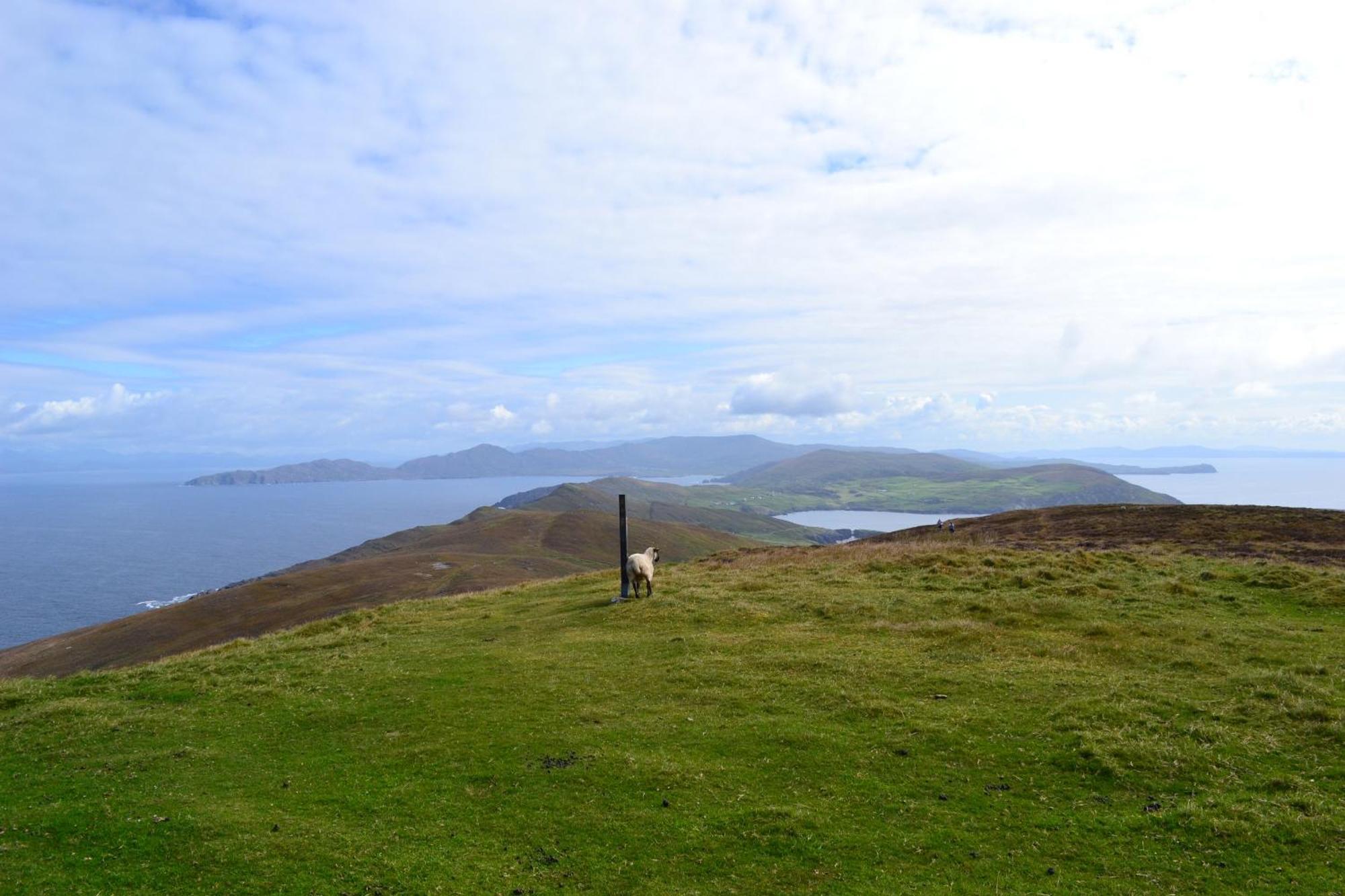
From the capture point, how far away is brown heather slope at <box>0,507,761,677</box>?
176 ft

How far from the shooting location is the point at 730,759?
1292cm

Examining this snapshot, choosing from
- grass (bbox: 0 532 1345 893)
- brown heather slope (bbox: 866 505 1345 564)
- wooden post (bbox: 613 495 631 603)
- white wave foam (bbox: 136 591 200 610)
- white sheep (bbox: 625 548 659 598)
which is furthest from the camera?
white wave foam (bbox: 136 591 200 610)

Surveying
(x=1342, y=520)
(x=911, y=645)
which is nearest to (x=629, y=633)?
(x=911, y=645)

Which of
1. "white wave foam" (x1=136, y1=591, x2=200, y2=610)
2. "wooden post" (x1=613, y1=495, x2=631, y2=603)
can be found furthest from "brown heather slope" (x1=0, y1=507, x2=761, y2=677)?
"white wave foam" (x1=136, y1=591, x2=200, y2=610)

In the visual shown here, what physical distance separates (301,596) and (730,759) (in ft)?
210

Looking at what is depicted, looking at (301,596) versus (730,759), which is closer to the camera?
(730,759)

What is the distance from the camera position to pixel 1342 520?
36344 millimetres

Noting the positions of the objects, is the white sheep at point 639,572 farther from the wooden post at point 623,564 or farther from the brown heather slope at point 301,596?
the brown heather slope at point 301,596

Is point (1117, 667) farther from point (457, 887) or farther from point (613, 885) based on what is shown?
point (457, 887)

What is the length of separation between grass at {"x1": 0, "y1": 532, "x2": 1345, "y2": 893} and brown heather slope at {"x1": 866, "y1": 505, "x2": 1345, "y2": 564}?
36.2 ft

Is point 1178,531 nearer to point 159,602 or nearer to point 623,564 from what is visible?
point 623,564

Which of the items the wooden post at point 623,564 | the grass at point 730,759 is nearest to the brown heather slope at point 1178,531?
the grass at point 730,759

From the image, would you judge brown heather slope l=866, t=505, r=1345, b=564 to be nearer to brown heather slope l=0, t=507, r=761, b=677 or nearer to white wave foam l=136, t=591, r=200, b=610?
brown heather slope l=0, t=507, r=761, b=677

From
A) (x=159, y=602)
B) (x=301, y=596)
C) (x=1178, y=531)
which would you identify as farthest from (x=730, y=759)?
(x=159, y=602)
